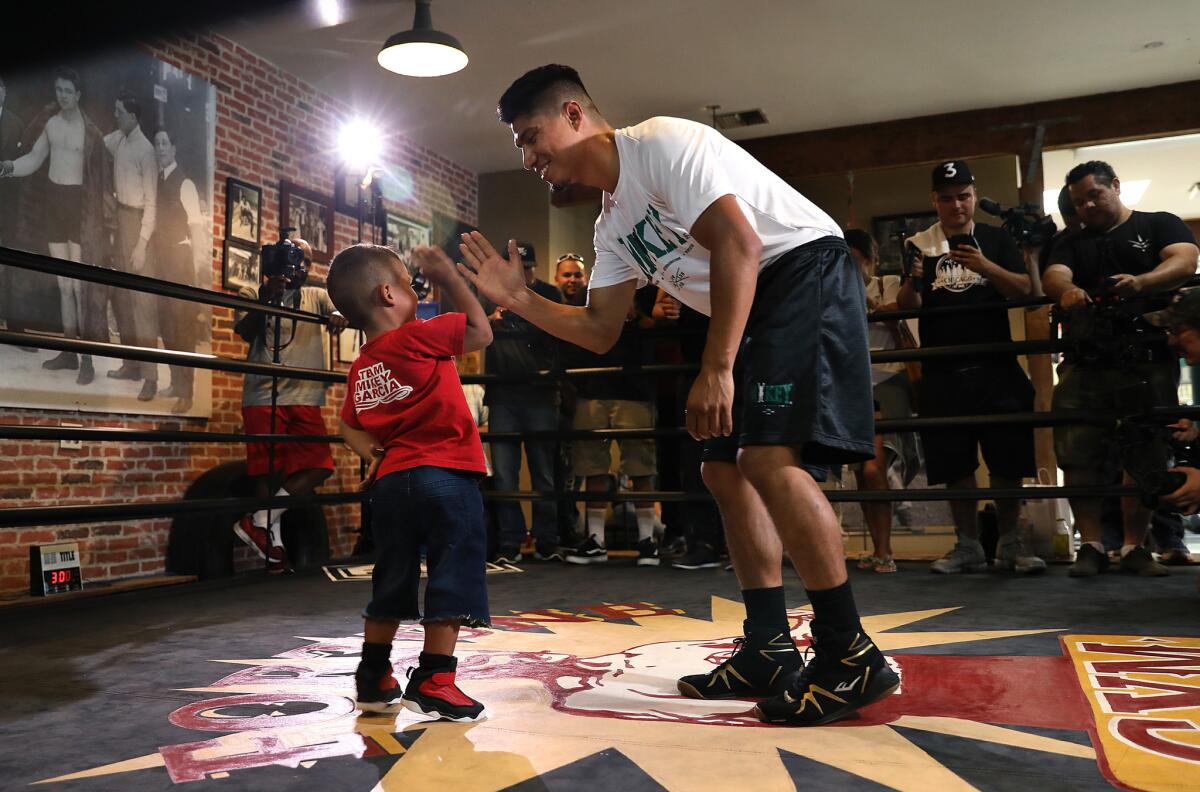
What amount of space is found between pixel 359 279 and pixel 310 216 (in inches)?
186

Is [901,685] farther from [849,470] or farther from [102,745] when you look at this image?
[849,470]

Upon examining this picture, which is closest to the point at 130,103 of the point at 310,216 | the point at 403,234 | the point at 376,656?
the point at 310,216

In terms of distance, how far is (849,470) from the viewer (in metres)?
5.11

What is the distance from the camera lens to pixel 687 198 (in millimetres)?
1568

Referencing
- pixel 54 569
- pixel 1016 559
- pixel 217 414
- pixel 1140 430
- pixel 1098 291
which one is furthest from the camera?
pixel 217 414

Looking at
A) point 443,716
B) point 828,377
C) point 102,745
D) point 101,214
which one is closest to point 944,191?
point 828,377

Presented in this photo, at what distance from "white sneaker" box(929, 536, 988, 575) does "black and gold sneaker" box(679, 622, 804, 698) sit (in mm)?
1924

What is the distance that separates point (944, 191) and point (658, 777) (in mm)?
3023

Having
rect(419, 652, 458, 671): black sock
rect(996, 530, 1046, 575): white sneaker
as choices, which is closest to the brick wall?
rect(419, 652, 458, 671): black sock

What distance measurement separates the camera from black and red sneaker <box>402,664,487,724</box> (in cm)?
149

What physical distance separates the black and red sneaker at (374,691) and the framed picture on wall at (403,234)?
5.46m

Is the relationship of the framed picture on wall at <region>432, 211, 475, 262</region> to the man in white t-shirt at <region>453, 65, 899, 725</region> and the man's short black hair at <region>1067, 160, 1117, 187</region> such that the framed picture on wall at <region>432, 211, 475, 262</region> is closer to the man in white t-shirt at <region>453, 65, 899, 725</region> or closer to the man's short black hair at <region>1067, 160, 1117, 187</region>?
the man's short black hair at <region>1067, 160, 1117, 187</region>

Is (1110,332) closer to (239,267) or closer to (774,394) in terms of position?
(774,394)

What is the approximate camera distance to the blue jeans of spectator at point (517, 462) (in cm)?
432
